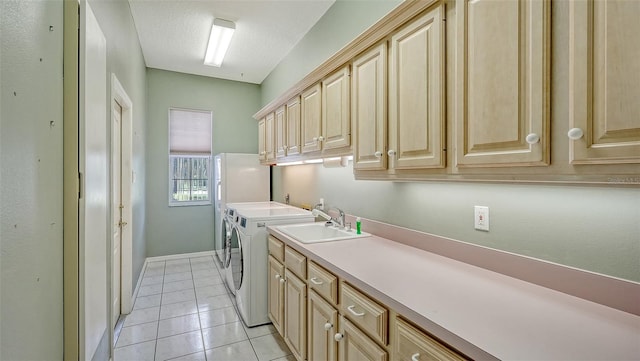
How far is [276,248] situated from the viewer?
2.41 metres

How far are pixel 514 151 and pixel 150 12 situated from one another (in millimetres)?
3526

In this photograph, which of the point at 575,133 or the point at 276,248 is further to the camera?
the point at 276,248

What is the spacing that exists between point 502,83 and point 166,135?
A: 480cm

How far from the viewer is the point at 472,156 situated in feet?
3.85

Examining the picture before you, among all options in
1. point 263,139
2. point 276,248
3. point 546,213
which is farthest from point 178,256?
point 546,213

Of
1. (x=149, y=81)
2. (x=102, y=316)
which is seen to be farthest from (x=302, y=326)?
(x=149, y=81)

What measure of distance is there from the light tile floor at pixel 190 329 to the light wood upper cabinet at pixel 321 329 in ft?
1.97

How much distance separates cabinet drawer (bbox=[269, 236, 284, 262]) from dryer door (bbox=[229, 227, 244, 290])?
358 millimetres

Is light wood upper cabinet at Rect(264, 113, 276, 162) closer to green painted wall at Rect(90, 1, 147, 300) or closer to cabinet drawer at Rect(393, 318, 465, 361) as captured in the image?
green painted wall at Rect(90, 1, 147, 300)

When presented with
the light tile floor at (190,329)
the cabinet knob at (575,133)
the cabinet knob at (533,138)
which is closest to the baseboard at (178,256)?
the light tile floor at (190,329)

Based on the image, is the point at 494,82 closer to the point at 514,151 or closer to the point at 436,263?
the point at 514,151

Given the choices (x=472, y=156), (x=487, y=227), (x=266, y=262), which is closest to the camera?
(x=472, y=156)

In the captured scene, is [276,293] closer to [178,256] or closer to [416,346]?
[416,346]

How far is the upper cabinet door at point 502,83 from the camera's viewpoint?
0.96 metres
